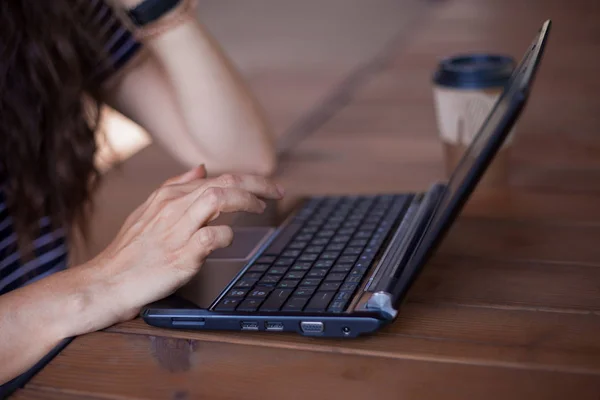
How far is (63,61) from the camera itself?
1.20 meters

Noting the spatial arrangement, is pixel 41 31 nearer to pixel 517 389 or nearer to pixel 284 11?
pixel 517 389

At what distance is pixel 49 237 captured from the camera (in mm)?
1202

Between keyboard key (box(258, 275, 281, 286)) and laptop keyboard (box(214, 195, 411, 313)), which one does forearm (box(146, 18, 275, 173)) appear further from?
keyboard key (box(258, 275, 281, 286))

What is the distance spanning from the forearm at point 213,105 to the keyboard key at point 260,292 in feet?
1.77

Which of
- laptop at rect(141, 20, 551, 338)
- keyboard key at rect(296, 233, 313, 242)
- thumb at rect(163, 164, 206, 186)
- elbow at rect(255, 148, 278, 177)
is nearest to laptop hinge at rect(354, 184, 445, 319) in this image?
laptop at rect(141, 20, 551, 338)

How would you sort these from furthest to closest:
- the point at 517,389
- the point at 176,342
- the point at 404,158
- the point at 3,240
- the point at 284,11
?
1. the point at 284,11
2. the point at 404,158
3. the point at 3,240
4. the point at 176,342
5. the point at 517,389

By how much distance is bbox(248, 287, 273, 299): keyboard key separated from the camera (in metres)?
0.74

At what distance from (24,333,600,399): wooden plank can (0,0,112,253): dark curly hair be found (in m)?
0.51

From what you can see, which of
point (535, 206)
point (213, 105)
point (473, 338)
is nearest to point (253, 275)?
point (473, 338)

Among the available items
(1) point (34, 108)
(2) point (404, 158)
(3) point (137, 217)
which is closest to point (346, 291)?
(3) point (137, 217)

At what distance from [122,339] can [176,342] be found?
0.19 ft

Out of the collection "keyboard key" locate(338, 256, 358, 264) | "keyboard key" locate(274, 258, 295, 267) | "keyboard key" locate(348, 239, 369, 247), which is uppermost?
"keyboard key" locate(274, 258, 295, 267)

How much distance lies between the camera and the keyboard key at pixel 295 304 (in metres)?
0.70

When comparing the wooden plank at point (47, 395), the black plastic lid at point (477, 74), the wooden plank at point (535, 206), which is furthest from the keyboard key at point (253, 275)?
the black plastic lid at point (477, 74)
